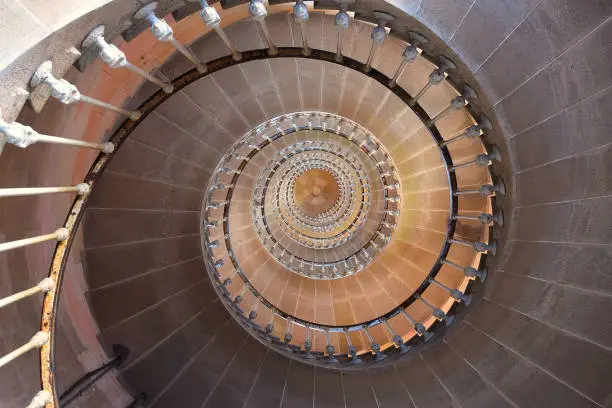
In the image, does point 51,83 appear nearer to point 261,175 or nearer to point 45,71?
point 45,71

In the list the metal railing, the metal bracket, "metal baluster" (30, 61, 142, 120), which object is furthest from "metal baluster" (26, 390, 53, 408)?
"metal baluster" (30, 61, 142, 120)

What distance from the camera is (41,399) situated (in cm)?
319

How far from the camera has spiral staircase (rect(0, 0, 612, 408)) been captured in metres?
3.70

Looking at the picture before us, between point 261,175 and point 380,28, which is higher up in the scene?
point 380,28

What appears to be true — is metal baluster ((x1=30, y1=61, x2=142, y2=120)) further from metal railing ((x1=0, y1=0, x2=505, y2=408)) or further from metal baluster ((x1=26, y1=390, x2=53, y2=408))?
metal baluster ((x1=26, y1=390, x2=53, y2=408))

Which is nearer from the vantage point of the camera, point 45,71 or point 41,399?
point 45,71

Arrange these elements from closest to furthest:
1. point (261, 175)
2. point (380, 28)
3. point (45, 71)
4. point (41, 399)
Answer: point (45, 71), point (41, 399), point (380, 28), point (261, 175)

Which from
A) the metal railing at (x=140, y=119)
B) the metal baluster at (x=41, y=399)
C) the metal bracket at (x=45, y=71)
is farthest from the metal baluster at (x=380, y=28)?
the metal baluster at (x=41, y=399)

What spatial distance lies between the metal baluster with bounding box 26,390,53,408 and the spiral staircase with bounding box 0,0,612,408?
33 millimetres

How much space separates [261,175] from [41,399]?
7431 millimetres

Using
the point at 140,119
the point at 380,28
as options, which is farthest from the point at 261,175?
the point at 380,28

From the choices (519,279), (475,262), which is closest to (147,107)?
(519,279)

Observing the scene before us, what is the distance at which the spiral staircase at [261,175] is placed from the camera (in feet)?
12.1

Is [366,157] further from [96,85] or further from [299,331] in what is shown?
[96,85]
